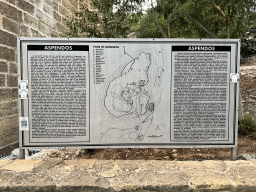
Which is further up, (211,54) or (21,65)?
(211,54)

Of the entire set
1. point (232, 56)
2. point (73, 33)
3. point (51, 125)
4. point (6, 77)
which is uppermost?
point (73, 33)

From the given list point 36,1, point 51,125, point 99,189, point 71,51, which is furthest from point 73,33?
point 99,189

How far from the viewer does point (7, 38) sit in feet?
10.7

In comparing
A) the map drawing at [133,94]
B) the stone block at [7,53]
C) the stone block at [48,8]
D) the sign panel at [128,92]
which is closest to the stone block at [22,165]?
the sign panel at [128,92]

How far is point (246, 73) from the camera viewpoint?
466 centimetres

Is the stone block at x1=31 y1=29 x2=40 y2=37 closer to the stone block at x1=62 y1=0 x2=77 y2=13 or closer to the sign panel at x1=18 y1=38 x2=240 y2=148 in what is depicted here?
the stone block at x1=62 y1=0 x2=77 y2=13

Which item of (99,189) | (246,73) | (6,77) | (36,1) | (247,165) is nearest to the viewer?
(99,189)

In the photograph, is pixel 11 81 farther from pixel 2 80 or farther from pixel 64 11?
pixel 64 11

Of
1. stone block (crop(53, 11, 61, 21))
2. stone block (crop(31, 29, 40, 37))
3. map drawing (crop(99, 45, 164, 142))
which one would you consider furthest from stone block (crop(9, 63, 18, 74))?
stone block (crop(53, 11, 61, 21))

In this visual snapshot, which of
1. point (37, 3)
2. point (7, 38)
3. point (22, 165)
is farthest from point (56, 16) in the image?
point (22, 165)

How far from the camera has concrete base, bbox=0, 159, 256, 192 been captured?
77.2 inches

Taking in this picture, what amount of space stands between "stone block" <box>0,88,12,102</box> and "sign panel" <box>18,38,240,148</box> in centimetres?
107

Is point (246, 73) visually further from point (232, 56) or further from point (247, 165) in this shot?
point (247, 165)

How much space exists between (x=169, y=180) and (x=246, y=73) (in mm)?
3934
